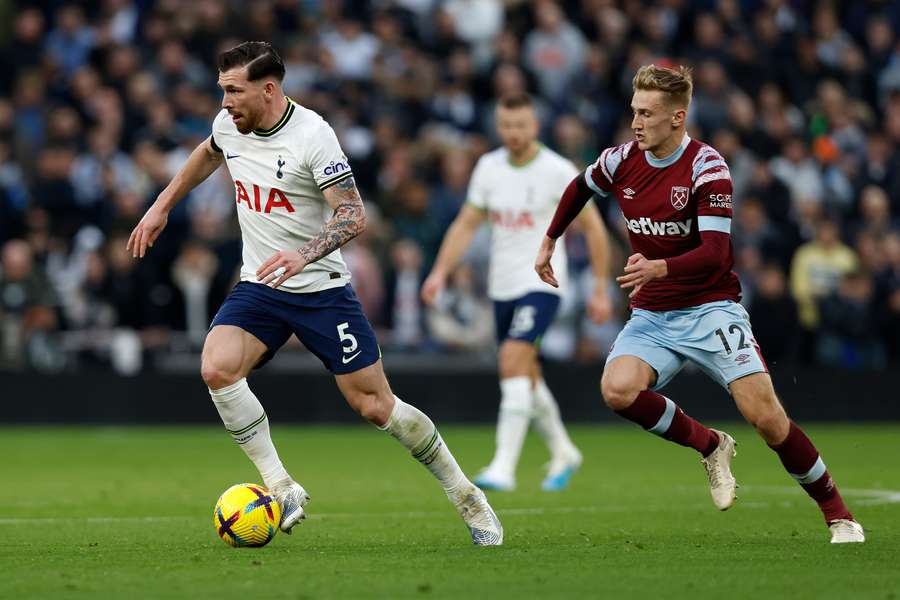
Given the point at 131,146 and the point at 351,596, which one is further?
the point at 131,146

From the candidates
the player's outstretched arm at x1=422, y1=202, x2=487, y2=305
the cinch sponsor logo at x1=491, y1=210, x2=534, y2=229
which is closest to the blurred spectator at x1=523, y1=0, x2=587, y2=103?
the player's outstretched arm at x1=422, y1=202, x2=487, y2=305

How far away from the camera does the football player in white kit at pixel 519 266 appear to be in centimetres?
1266

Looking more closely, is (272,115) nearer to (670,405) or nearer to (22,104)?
(670,405)

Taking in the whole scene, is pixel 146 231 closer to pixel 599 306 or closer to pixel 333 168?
pixel 333 168

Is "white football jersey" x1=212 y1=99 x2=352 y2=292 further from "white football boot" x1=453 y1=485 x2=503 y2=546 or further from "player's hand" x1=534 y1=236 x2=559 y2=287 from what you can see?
"white football boot" x1=453 y1=485 x2=503 y2=546

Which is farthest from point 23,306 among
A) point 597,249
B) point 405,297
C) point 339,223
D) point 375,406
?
point 339,223

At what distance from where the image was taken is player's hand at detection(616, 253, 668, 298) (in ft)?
26.0

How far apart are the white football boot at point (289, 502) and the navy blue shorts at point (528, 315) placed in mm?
4220

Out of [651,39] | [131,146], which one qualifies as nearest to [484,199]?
[131,146]

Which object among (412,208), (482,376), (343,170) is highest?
(343,170)

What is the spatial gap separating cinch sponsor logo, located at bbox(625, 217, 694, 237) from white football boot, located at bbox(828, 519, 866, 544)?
1737 millimetres

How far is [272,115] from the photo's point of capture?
860 cm

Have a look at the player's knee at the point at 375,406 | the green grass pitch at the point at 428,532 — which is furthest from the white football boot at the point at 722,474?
the player's knee at the point at 375,406

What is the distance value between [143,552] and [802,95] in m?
17.7
